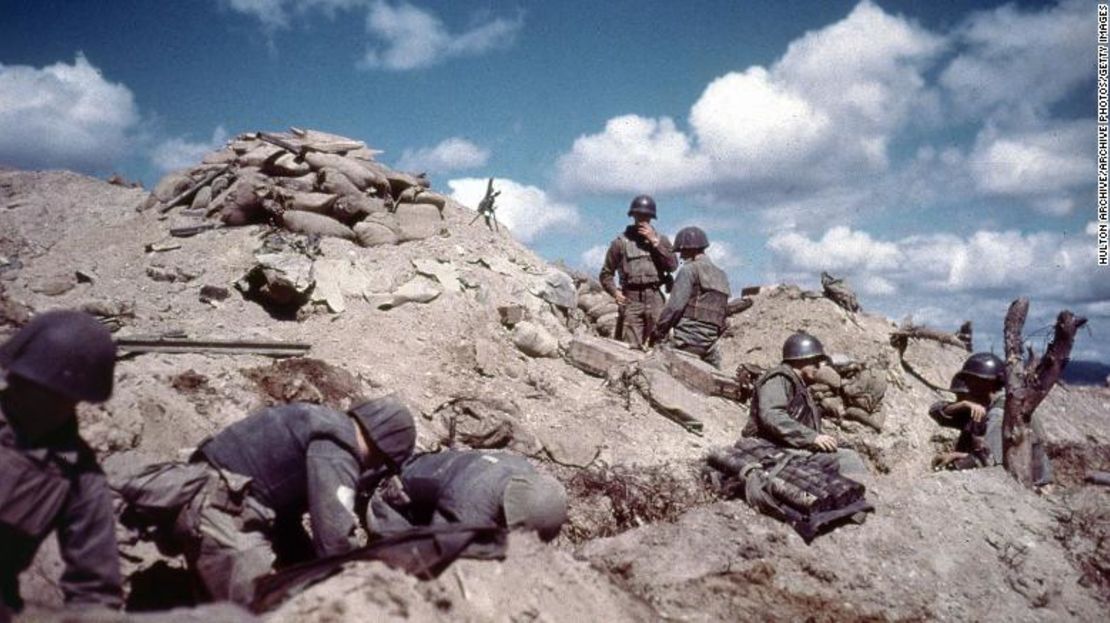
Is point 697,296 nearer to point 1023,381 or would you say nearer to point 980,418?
point 980,418

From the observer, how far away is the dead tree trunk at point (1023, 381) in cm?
487

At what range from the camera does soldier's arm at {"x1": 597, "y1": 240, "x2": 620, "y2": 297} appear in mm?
8750

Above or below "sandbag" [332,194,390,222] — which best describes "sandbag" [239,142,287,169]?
above

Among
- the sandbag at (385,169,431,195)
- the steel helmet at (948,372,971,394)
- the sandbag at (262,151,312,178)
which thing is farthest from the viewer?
the sandbag at (385,169,431,195)

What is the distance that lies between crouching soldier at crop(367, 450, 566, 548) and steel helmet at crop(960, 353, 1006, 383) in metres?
5.42

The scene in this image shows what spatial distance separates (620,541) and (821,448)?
1.89 m

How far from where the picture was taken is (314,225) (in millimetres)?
7961

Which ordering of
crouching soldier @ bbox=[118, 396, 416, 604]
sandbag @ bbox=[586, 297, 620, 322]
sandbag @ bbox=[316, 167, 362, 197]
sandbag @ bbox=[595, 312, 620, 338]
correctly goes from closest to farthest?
crouching soldier @ bbox=[118, 396, 416, 604], sandbag @ bbox=[316, 167, 362, 197], sandbag @ bbox=[595, 312, 620, 338], sandbag @ bbox=[586, 297, 620, 322]

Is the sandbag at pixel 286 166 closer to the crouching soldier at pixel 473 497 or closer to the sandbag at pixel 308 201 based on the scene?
the sandbag at pixel 308 201

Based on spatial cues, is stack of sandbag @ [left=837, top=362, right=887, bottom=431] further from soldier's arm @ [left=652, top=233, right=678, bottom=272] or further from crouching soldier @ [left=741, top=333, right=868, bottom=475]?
crouching soldier @ [left=741, top=333, right=868, bottom=475]

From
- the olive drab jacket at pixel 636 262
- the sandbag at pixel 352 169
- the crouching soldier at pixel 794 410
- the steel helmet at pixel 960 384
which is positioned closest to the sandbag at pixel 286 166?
the sandbag at pixel 352 169

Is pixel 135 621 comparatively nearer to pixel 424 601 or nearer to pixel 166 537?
pixel 424 601

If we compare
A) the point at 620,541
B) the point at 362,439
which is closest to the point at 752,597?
the point at 620,541

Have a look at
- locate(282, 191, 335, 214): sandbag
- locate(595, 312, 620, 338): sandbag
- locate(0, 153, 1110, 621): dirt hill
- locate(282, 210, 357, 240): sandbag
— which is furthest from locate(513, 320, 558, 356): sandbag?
locate(282, 191, 335, 214): sandbag
